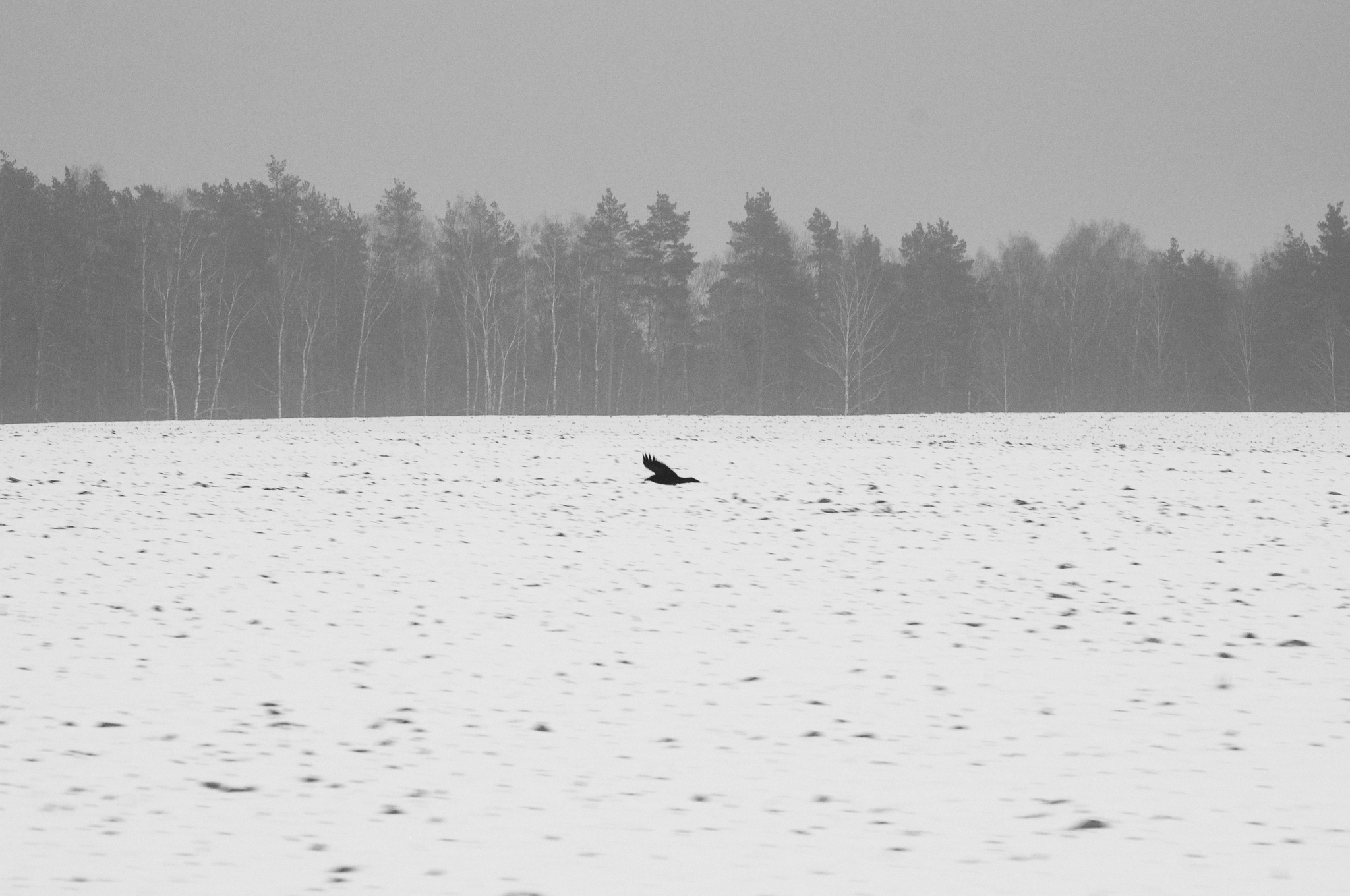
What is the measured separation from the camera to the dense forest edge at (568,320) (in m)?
53.9

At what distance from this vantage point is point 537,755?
6234mm

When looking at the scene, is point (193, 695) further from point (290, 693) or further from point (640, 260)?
point (640, 260)

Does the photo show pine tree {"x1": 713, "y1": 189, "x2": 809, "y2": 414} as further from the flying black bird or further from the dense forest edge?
the flying black bird

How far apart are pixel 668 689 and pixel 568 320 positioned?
54.2m

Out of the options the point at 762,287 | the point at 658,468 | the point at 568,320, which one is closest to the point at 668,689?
the point at 658,468

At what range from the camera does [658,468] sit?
1588 cm

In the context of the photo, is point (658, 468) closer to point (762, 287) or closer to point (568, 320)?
point (762, 287)

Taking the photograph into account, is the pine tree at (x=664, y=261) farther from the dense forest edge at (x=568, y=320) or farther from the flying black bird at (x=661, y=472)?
the flying black bird at (x=661, y=472)

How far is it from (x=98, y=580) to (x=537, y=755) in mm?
5760

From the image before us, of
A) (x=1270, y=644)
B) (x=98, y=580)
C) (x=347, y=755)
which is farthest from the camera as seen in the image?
(x=98, y=580)

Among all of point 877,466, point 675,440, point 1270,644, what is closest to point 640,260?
point 675,440

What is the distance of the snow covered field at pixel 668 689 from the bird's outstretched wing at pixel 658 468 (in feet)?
1.21

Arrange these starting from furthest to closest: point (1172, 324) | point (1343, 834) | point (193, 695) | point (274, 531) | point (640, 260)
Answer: point (1172, 324)
point (640, 260)
point (274, 531)
point (193, 695)
point (1343, 834)

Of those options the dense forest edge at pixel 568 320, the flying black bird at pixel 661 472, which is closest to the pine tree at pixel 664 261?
the dense forest edge at pixel 568 320
